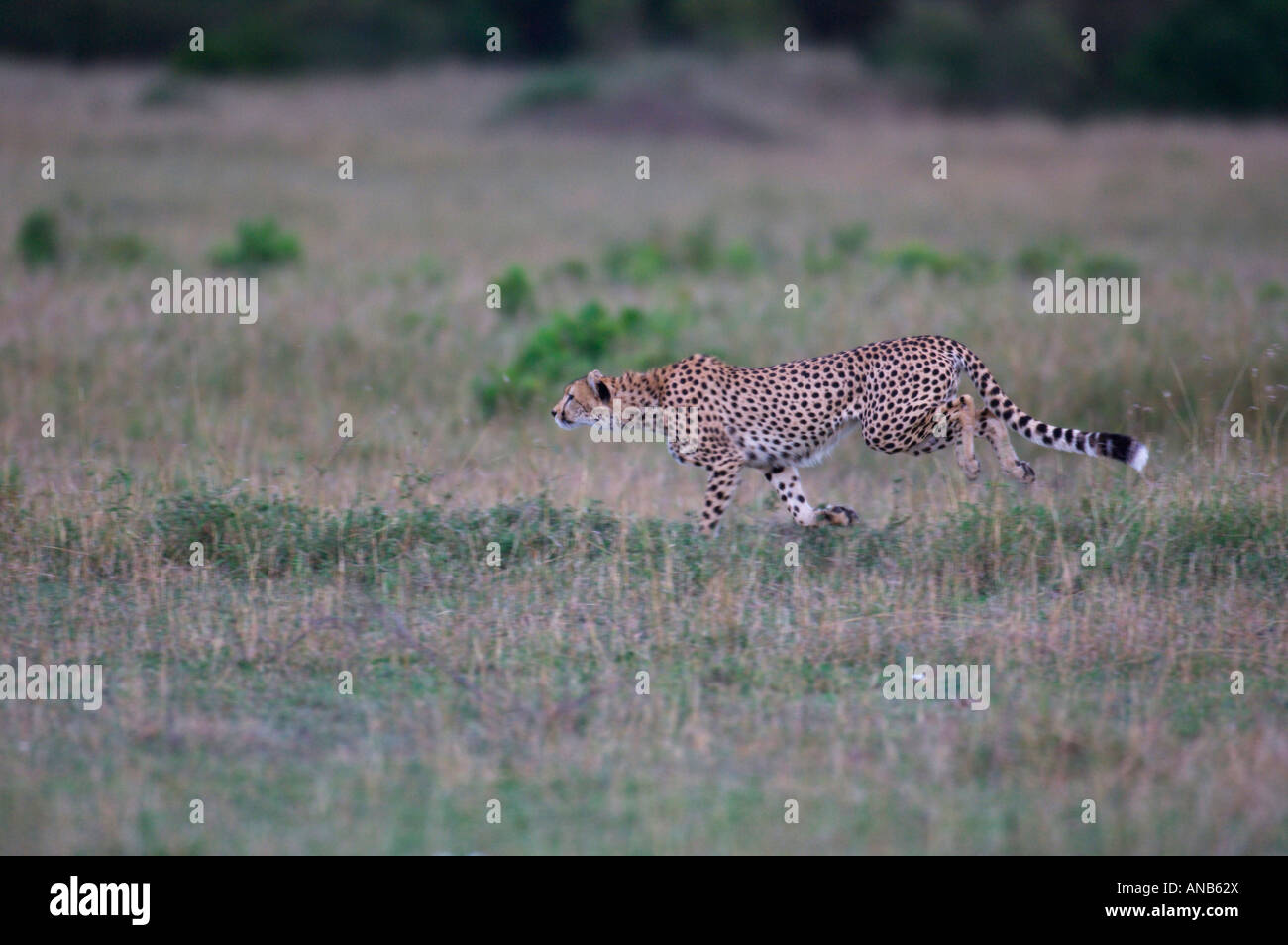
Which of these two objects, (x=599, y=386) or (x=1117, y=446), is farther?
(x=599, y=386)

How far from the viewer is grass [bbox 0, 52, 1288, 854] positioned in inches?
228

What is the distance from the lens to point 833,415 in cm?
905

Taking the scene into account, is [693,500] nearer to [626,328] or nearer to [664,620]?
[664,620]

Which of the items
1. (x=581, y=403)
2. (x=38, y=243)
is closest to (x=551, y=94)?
(x=38, y=243)

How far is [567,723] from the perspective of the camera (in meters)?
6.52

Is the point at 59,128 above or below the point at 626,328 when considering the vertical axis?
above

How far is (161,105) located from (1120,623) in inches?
1151

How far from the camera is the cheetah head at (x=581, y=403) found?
374 inches

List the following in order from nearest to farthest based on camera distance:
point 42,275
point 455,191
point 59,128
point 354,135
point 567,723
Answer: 1. point 567,723
2. point 42,275
3. point 455,191
4. point 59,128
5. point 354,135

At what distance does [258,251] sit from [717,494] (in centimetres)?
1065

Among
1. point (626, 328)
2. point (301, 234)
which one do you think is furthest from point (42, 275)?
point (626, 328)

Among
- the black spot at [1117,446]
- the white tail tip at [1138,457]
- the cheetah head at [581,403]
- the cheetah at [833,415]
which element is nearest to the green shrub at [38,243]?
the cheetah head at [581,403]

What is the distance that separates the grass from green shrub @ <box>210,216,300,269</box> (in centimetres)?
20

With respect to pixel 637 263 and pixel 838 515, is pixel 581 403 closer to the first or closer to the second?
pixel 838 515
